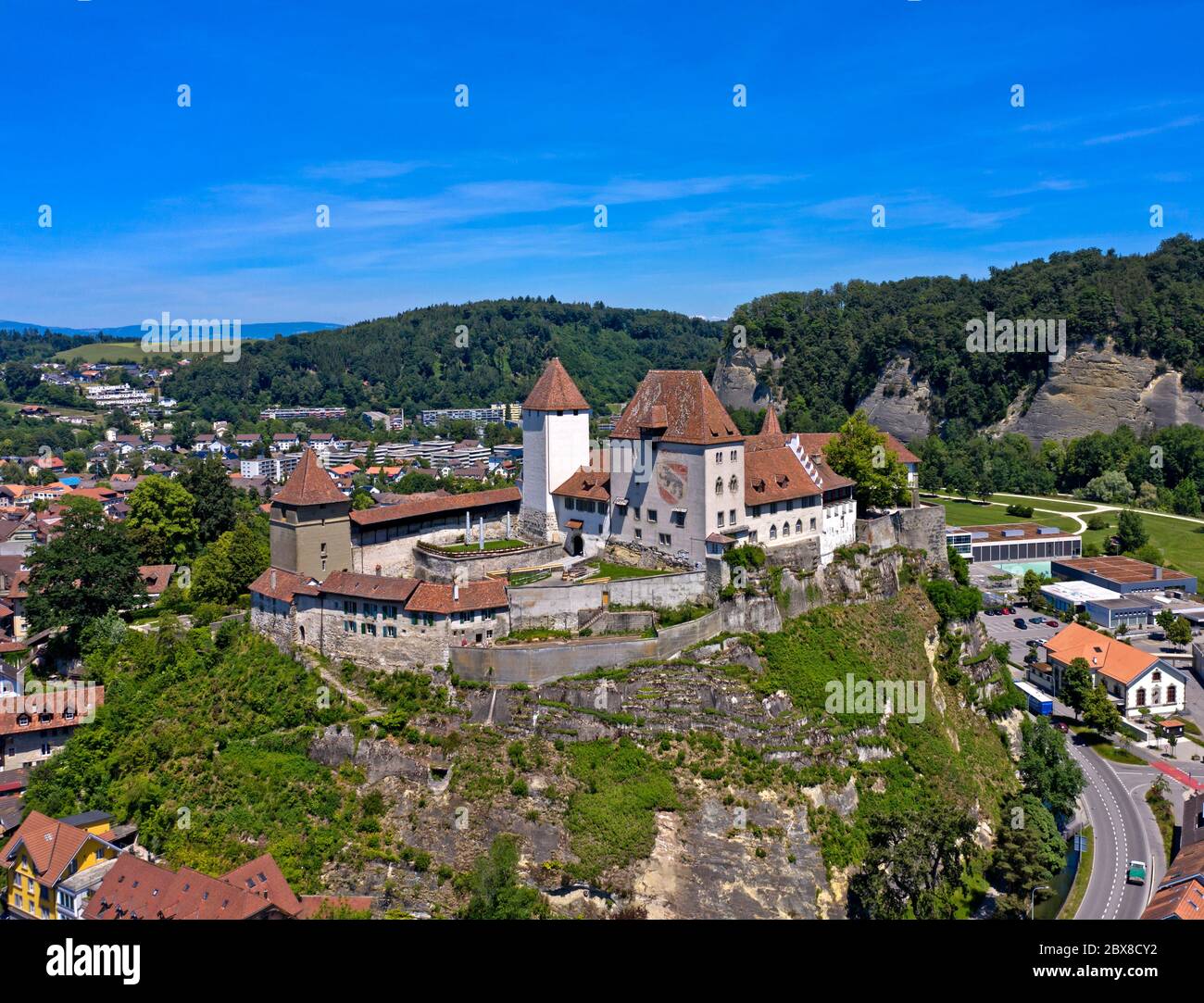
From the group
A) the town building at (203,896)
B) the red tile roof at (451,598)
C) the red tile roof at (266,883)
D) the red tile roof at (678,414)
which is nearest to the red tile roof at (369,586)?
the red tile roof at (451,598)

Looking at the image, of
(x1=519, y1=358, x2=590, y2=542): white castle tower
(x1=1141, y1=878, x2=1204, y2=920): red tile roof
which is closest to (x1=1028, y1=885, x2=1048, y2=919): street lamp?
(x1=1141, y1=878, x2=1204, y2=920): red tile roof

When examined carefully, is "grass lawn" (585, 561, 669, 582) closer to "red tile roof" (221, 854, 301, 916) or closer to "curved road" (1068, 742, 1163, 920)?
"red tile roof" (221, 854, 301, 916)

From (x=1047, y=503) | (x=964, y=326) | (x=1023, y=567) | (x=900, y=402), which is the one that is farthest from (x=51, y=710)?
(x=964, y=326)

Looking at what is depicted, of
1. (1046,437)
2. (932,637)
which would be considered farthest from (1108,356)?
(932,637)

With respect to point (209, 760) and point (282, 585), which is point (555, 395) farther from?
point (209, 760)

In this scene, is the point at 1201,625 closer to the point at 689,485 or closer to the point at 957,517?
the point at 957,517
